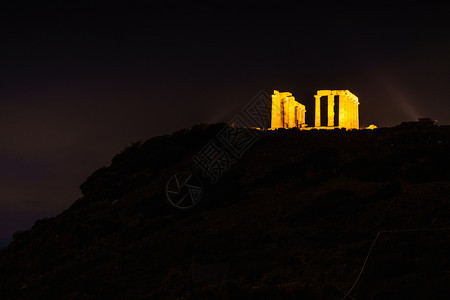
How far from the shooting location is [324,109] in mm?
70875

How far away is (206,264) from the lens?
2344 centimetres

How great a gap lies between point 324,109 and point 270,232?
4589 centimetres

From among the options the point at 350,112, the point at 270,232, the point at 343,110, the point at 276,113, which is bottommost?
the point at 270,232

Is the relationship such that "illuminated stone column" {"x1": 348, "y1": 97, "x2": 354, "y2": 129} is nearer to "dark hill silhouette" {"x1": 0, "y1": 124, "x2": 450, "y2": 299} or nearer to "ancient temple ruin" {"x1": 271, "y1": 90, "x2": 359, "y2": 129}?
"ancient temple ruin" {"x1": 271, "y1": 90, "x2": 359, "y2": 129}

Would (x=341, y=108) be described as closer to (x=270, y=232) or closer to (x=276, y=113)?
(x=276, y=113)

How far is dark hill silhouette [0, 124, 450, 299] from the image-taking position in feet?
57.5

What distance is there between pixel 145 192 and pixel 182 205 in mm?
7860

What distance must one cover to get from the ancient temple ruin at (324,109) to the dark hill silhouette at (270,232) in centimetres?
1641

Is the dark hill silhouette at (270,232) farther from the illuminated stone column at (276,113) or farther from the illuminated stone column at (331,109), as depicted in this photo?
the illuminated stone column at (331,109)

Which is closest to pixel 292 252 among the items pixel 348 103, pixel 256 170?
pixel 256 170

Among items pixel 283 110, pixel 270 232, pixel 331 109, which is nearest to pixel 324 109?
pixel 331 109

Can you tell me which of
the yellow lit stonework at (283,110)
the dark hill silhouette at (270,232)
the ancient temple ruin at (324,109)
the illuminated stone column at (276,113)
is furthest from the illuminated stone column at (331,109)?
the dark hill silhouette at (270,232)

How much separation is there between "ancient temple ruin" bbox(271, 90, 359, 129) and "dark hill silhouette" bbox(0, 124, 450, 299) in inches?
646

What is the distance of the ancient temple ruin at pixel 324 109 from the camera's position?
225 feet
